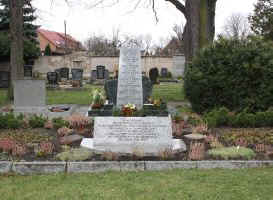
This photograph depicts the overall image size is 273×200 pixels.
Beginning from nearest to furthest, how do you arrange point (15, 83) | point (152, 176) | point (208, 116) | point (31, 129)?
point (152, 176), point (31, 129), point (208, 116), point (15, 83)

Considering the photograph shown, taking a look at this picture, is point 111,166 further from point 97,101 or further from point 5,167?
point 97,101

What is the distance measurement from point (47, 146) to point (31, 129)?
2.50 m

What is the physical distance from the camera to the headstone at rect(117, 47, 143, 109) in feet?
39.4

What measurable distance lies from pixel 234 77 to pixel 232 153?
547cm

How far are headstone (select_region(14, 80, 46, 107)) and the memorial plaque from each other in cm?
675

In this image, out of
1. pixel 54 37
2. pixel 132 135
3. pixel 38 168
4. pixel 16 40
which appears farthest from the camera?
pixel 54 37

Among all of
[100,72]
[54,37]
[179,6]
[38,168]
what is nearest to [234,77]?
[38,168]

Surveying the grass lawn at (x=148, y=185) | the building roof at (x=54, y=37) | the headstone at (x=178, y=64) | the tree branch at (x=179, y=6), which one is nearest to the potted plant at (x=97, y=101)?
the grass lawn at (x=148, y=185)

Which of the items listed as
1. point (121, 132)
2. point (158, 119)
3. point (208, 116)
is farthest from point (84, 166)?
point (208, 116)

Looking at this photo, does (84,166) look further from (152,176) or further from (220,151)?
(220,151)

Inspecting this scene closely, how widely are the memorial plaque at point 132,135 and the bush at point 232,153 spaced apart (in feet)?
2.73

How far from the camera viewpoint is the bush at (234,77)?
39.6 ft

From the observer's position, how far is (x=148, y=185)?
5812 millimetres

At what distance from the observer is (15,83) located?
13742 millimetres
